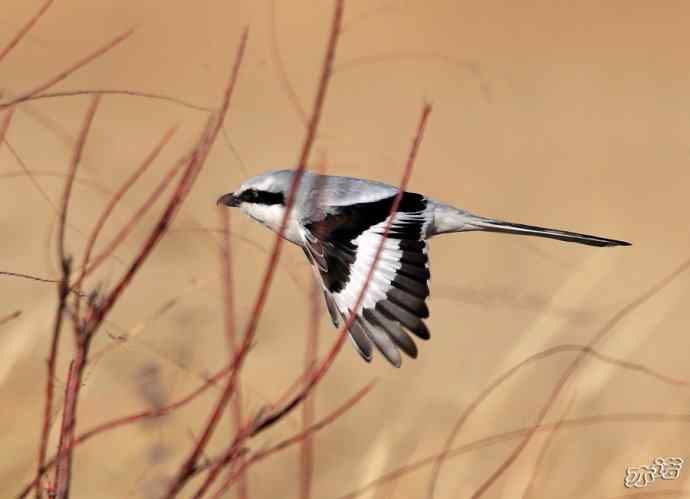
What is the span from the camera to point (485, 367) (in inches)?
80.7

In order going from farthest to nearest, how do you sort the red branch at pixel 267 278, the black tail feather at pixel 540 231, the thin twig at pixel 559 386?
the black tail feather at pixel 540 231 → the thin twig at pixel 559 386 → the red branch at pixel 267 278

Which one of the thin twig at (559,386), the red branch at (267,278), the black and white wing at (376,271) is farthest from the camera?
the black and white wing at (376,271)

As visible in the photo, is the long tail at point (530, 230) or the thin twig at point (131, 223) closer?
the thin twig at point (131, 223)

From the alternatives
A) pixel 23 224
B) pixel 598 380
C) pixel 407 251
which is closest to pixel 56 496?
pixel 407 251

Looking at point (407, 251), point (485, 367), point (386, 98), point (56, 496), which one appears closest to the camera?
point (56, 496)

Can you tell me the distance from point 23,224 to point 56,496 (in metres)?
1.89

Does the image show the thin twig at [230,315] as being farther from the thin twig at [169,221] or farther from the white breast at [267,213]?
the white breast at [267,213]

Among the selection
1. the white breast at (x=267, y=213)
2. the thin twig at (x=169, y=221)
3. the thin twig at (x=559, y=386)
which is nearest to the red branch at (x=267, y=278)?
the thin twig at (x=169, y=221)

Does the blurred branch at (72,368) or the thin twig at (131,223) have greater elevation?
the thin twig at (131,223)

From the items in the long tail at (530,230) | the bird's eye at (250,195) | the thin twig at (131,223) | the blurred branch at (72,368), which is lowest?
the blurred branch at (72,368)

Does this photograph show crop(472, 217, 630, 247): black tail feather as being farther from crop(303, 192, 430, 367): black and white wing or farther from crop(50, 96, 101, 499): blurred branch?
crop(50, 96, 101, 499): blurred branch

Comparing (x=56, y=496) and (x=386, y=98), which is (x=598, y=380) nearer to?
(x=56, y=496)

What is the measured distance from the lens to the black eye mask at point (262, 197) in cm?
160

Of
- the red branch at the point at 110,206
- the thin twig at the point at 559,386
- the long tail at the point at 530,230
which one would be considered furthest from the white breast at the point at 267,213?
the red branch at the point at 110,206
